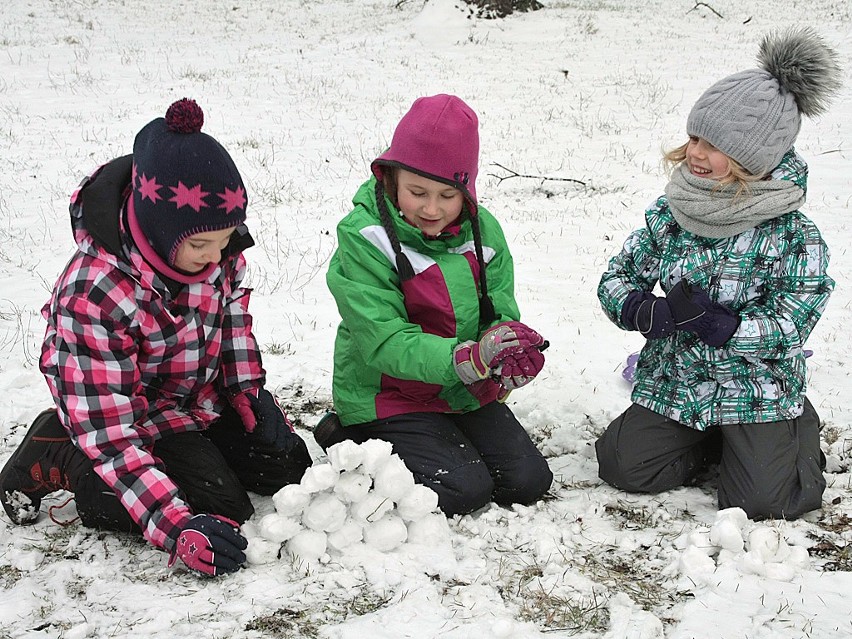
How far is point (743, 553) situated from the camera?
287 centimetres

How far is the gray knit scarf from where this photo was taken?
3.38 metres

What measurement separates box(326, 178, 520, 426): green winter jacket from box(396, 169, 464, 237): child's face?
0.05 meters

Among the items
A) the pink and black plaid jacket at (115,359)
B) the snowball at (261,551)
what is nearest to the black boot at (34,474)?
the pink and black plaid jacket at (115,359)

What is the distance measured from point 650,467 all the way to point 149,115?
897 centimetres

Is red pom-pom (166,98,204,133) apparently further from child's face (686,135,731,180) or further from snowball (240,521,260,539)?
child's face (686,135,731,180)

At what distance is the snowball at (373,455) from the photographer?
9.66 feet

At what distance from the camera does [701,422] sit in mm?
3617

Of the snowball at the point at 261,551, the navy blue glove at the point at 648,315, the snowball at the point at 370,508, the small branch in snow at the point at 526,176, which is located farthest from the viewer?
the small branch in snow at the point at 526,176

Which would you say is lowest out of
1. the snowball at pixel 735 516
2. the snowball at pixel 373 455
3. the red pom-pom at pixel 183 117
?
the snowball at pixel 735 516

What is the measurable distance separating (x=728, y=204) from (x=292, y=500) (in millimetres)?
2151

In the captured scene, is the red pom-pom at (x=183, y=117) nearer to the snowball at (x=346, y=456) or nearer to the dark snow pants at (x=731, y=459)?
the snowball at (x=346, y=456)

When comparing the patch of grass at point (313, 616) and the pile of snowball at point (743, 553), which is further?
the pile of snowball at point (743, 553)

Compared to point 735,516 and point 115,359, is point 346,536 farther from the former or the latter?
point 735,516

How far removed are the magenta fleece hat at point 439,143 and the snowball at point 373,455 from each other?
1.09 m
